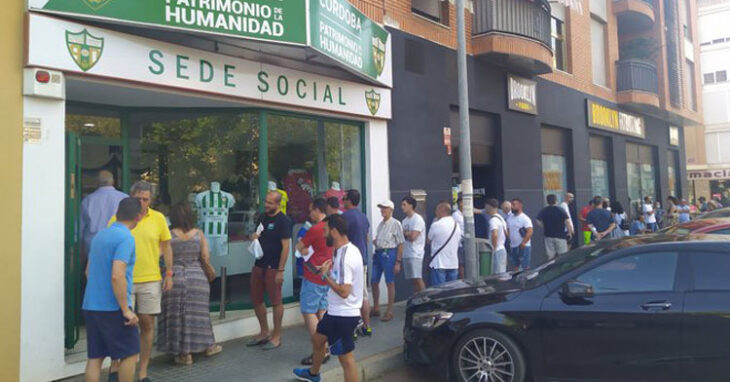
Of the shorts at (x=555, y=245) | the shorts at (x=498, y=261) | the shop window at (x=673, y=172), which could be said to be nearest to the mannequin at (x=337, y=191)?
the shorts at (x=498, y=261)

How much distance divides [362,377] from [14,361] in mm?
3340

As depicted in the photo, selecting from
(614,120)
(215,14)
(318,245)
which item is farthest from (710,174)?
(215,14)

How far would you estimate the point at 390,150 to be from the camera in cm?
928

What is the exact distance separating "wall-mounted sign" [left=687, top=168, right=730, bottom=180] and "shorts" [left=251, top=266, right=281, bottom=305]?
112 ft

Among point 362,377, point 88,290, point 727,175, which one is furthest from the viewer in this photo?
point 727,175

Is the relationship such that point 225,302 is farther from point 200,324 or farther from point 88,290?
point 88,290

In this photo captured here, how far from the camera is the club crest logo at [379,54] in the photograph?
8.62m

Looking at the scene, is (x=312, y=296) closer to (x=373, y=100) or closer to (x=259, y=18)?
(x=259, y=18)

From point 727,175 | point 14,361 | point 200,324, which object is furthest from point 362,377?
point 727,175

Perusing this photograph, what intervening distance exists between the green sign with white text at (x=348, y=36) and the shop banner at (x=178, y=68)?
50 centimetres

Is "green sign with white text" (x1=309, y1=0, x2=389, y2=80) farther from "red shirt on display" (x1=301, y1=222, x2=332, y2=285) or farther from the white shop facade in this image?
"red shirt on display" (x1=301, y1=222, x2=332, y2=285)

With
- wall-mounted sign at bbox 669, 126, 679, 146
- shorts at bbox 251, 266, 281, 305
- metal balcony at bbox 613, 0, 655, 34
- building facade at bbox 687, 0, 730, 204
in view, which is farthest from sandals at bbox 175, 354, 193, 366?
building facade at bbox 687, 0, 730, 204

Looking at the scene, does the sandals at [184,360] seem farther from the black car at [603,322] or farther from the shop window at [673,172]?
the shop window at [673,172]

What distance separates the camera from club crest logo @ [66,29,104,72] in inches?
212
